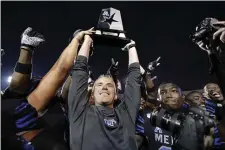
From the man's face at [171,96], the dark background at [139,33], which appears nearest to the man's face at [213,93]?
the man's face at [171,96]

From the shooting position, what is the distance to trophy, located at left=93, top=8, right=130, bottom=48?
1397 mm

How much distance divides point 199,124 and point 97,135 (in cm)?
120

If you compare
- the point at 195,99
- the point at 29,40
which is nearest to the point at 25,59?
the point at 29,40

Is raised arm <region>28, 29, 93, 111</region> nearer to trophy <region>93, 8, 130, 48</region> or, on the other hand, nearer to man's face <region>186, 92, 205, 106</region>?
trophy <region>93, 8, 130, 48</region>

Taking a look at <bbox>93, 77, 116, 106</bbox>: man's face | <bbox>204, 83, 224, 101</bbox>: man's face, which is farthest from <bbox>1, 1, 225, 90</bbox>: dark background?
<bbox>93, 77, 116, 106</bbox>: man's face

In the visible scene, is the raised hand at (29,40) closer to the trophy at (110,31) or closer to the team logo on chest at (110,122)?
the trophy at (110,31)

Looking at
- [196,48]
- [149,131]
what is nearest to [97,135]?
[149,131]

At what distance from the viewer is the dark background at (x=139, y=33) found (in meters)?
3.07

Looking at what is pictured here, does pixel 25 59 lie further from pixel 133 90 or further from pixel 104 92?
pixel 133 90

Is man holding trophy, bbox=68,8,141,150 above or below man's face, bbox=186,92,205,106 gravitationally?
above

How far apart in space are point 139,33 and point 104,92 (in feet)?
9.08

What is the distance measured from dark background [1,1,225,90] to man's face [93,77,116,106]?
6.29 feet

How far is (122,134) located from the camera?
1.18 metres

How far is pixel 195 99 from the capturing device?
102 inches
